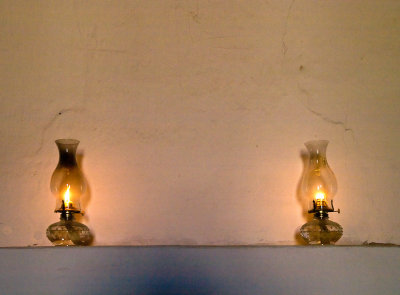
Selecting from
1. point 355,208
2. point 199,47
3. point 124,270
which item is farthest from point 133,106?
point 355,208

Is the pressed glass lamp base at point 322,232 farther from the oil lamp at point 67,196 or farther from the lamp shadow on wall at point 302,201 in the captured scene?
the oil lamp at point 67,196

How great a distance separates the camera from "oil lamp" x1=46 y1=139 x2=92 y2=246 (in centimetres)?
125

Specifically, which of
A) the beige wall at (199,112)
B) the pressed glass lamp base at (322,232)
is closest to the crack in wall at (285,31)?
the beige wall at (199,112)

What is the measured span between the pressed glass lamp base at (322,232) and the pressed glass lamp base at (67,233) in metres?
0.50

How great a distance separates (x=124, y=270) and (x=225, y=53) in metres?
0.64

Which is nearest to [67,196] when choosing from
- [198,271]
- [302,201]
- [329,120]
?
[198,271]

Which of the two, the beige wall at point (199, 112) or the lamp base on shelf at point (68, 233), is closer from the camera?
the lamp base on shelf at point (68, 233)

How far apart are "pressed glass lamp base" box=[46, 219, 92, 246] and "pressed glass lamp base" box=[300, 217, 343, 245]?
50 centimetres

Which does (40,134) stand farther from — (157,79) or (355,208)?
(355,208)

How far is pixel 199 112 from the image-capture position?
144 cm

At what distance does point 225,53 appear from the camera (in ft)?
4.85

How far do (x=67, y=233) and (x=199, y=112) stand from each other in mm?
450

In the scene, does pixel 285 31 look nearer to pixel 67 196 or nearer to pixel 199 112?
pixel 199 112

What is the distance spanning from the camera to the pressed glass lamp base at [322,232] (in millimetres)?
1251
